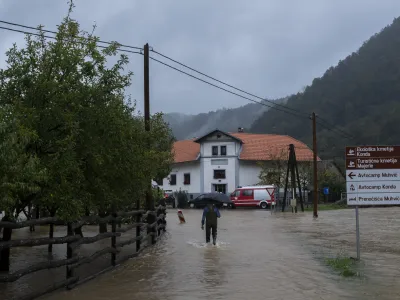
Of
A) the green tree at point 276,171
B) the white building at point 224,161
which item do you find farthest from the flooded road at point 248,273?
the white building at point 224,161

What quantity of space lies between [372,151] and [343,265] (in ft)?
10.3

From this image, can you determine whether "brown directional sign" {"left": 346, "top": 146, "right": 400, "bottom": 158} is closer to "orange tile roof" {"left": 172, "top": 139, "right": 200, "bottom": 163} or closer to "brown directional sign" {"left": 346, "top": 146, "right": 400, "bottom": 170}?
"brown directional sign" {"left": 346, "top": 146, "right": 400, "bottom": 170}

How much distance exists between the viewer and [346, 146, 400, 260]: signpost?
1323 centimetres

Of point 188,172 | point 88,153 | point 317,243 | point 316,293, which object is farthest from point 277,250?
point 188,172

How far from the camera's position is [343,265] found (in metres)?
11.9

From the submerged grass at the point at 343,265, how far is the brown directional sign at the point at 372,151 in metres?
2.55

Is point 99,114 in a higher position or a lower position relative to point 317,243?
higher

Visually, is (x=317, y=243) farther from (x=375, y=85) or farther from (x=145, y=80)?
(x=375, y=85)

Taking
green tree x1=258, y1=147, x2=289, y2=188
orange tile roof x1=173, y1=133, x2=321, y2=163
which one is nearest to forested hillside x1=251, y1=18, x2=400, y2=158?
orange tile roof x1=173, y1=133, x2=321, y2=163

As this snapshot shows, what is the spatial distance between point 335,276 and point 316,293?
181 cm

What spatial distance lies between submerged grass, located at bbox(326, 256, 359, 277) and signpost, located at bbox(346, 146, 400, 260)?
1.89ft

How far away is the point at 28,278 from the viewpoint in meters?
11.0

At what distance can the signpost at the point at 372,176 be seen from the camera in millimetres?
13234

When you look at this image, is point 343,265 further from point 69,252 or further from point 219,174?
point 219,174
